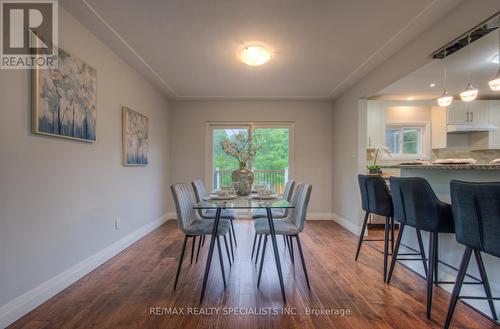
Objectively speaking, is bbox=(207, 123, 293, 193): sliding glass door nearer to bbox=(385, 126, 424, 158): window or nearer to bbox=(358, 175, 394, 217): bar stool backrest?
bbox=(385, 126, 424, 158): window

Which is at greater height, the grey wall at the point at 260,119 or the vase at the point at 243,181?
the grey wall at the point at 260,119

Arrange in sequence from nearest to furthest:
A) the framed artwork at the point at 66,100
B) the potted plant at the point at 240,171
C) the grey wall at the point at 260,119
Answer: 1. the framed artwork at the point at 66,100
2. the potted plant at the point at 240,171
3. the grey wall at the point at 260,119

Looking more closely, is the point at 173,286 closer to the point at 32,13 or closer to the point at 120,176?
the point at 120,176

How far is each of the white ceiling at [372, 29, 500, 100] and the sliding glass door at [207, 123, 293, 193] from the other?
77.3 inches

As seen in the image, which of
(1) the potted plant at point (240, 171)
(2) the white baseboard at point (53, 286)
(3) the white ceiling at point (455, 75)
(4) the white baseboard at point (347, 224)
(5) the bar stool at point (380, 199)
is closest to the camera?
(2) the white baseboard at point (53, 286)

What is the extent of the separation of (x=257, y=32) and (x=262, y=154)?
9.47ft

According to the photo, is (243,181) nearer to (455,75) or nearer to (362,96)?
(362,96)

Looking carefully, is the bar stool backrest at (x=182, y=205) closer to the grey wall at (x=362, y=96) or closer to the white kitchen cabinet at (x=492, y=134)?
the grey wall at (x=362, y=96)

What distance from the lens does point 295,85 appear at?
4.19 m

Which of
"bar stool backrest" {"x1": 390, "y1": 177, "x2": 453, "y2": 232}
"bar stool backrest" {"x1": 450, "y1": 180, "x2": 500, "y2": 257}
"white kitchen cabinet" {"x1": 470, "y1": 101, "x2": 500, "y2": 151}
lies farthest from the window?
"bar stool backrest" {"x1": 450, "y1": 180, "x2": 500, "y2": 257}

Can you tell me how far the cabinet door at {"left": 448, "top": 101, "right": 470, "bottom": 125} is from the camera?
4504 millimetres

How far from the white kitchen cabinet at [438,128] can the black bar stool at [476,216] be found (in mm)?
3829

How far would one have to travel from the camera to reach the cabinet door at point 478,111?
4.48 metres

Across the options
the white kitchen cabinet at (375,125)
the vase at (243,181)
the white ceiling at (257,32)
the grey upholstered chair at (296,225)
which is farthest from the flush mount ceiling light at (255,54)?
the white kitchen cabinet at (375,125)
